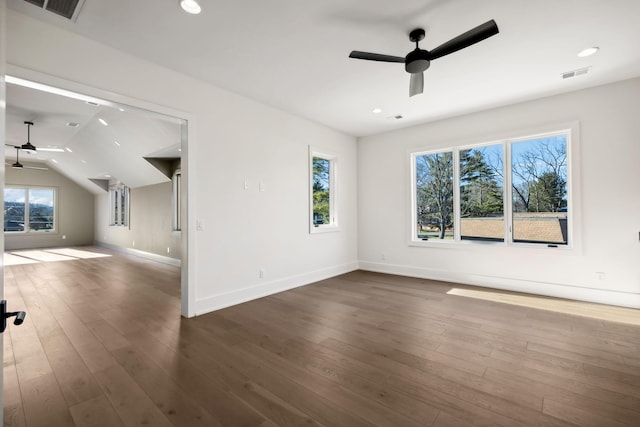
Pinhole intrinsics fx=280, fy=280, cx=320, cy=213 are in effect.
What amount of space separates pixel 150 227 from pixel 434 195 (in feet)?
25.5

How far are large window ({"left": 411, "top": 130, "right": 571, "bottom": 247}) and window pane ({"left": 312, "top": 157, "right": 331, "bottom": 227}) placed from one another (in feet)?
5.57

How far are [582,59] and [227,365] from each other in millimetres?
4784

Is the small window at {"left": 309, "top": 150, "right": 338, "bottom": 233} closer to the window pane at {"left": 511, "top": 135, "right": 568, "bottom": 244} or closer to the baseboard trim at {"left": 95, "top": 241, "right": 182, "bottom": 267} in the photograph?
the window pane at {"left": 511, "top": 135, "right": 568, "bottom": 244}

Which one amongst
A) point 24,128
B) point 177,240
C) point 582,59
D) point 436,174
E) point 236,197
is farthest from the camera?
point 177,240

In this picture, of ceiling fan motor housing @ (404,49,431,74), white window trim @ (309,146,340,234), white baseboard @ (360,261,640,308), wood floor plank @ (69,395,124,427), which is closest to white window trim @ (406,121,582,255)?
white baseboard @ (360,261,640,308)

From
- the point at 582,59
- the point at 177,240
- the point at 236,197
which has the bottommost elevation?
the point at 177,240

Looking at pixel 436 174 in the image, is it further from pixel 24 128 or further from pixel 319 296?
pixel 24 128

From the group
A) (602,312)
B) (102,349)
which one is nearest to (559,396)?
(602,312)

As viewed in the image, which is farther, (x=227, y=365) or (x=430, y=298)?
(x=430, y=298)

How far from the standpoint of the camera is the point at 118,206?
33.8 ft

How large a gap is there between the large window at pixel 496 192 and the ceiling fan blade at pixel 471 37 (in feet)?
9.56

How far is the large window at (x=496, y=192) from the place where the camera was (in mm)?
4195

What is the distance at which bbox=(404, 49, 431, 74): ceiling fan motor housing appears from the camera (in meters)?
2.55

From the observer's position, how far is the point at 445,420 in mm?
1673
